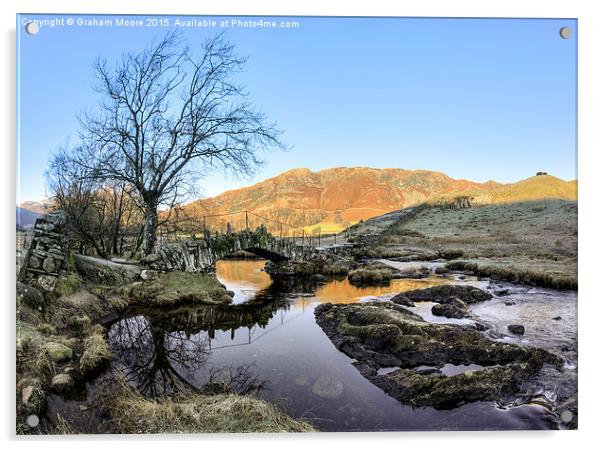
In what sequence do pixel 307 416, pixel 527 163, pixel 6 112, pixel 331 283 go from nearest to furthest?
1. pixel 307 416
2. pixel 6 112
3. pixel 527 163
4. pixel 331 283

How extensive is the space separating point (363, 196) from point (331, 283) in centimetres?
124

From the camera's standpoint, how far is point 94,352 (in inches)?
165

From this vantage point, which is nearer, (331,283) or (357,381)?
(357,381)

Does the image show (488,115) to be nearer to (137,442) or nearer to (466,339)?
(466,339)

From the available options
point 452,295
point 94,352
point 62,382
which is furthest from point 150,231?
point 452,295

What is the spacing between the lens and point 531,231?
4551mm

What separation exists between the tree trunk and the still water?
834mm

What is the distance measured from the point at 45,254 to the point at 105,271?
0.69m

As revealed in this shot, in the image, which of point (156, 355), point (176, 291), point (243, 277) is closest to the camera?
point (156, 355)

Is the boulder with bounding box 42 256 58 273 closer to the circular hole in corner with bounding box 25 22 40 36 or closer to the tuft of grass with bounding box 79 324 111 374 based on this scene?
the tuft of grass with bounding box 79 324 111 374

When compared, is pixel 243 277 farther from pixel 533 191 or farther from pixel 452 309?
pixel 533 191

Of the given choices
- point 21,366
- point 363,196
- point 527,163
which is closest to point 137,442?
point 21,366

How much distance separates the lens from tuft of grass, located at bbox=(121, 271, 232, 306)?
498 centimetres

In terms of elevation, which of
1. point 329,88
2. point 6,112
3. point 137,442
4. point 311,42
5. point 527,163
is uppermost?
point 311,42
